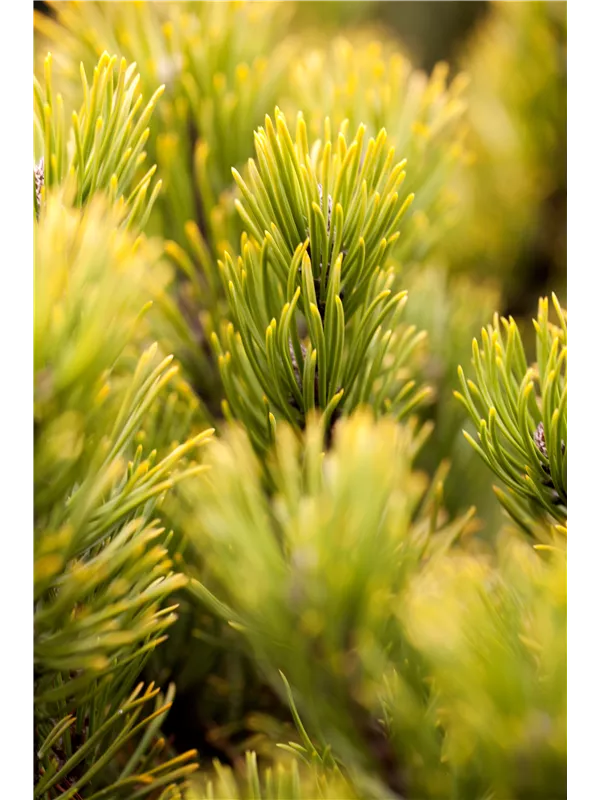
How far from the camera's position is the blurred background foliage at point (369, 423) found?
18 centimetres

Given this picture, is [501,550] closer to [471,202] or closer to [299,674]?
[299,674]

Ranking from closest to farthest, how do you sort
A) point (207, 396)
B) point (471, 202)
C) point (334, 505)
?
1. point (334, 505)
2. point (207, 396)
3. point (471, 202)

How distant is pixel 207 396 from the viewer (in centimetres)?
32

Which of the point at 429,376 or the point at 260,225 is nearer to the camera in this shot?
the point at 260,225

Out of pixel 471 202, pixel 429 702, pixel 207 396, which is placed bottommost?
pixel 429 702

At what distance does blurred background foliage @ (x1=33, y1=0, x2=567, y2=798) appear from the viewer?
0.18m

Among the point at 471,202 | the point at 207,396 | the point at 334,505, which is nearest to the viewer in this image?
the point at 334,505

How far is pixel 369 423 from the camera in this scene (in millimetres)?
210

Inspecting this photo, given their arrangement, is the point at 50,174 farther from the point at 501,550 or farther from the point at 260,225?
the point at 501,550

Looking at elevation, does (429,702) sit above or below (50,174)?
below

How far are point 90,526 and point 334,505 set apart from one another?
0.23ft

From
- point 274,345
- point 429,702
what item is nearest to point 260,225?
point 274,345

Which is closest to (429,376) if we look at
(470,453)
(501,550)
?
(470,453)
